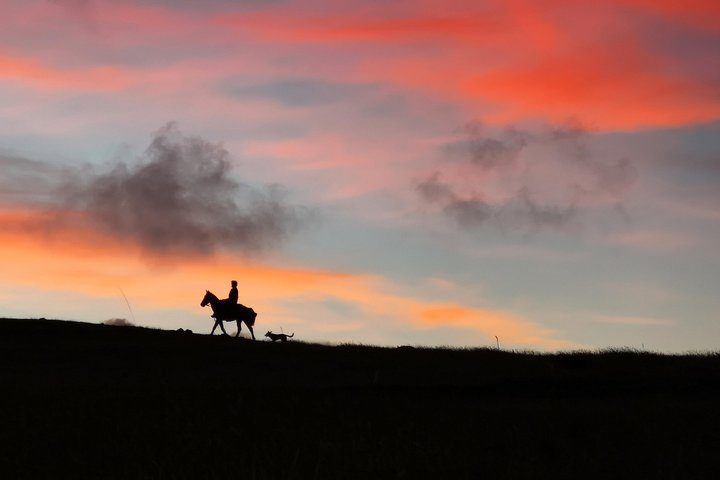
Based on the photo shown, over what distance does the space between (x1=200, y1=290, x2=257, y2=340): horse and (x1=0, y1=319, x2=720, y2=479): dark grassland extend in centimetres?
735

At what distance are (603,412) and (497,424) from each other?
3684 millimetres

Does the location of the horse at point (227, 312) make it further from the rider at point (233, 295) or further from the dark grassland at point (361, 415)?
the dark grassland at point (361, 415)

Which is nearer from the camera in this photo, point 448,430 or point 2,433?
point 448,430

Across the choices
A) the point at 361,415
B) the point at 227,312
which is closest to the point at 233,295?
the point at 227,312

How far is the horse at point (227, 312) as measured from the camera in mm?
41812

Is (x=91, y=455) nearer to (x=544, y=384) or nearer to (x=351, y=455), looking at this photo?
(x=351, y=455)

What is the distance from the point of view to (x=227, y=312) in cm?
4191

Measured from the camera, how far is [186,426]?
11.7 metres

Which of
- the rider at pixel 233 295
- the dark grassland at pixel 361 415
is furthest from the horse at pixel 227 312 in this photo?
the dark grassland at pixel 361 415

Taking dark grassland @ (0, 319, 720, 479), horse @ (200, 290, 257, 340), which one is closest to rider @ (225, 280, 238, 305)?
horse @ (200, 290, 257, 340)

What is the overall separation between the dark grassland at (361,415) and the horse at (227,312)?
735 cm

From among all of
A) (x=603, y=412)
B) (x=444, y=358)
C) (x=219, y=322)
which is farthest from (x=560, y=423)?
(x=219, y=322)

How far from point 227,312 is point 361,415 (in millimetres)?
28953

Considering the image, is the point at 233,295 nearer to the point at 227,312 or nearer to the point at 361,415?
the point at 227,312
